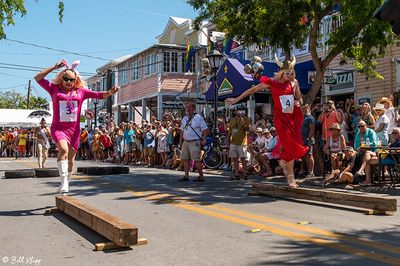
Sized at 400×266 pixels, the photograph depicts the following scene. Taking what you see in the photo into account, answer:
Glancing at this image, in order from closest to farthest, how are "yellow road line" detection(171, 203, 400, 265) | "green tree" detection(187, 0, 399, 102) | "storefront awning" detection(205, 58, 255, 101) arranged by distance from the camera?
1. "yellow road line" detection(171, 203, 400, 265)
2. "green tree" detection(187, 0, 399, 102)
3. "storefront awning" detection(205, 58, 255, 101)

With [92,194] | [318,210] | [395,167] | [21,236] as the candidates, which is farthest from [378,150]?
[21,236]

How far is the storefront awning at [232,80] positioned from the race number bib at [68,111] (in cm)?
1051

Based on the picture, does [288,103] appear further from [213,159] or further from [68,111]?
[213,159]

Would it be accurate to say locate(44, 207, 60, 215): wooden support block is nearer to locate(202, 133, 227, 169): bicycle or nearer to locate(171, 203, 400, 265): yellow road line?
locate(171, 203, 400, 265): yellow road line

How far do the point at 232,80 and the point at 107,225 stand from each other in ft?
45.8

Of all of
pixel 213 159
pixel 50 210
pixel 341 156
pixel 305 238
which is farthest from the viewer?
pixel 213 159

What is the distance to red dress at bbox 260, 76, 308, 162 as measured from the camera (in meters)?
8.42

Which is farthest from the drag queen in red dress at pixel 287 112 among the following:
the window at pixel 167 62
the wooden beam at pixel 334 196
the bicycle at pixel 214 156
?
the window at pixel 167 62

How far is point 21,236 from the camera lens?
541cm

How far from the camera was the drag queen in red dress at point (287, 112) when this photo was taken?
8422mm

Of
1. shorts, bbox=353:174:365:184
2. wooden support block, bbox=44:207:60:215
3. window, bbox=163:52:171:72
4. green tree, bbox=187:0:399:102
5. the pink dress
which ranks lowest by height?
wooden support block, bbox=44:207:60:215

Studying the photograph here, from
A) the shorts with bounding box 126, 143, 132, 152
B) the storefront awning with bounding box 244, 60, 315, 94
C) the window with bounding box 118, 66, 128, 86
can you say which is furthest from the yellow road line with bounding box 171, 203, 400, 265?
the window with bounding box 118, 66, 128, 86

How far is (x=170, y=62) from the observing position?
34156 millimetres

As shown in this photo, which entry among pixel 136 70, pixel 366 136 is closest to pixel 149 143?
pixel 366 136
